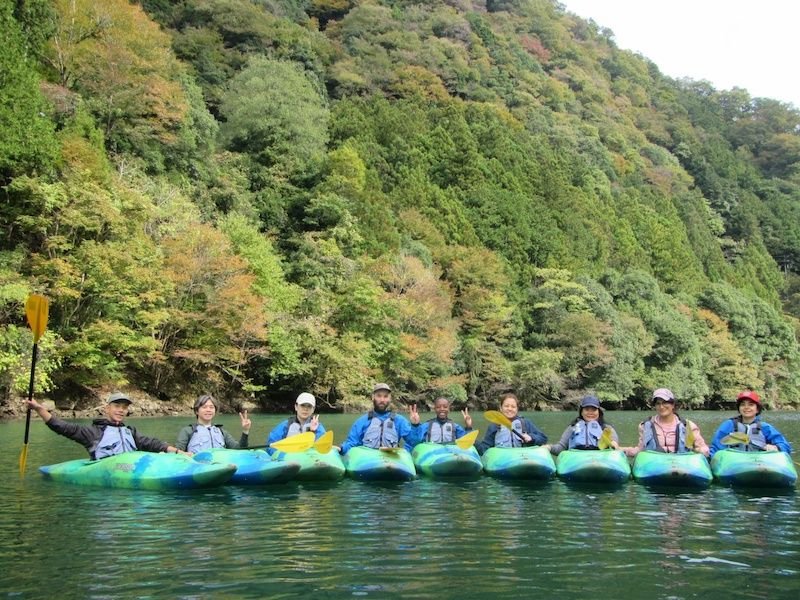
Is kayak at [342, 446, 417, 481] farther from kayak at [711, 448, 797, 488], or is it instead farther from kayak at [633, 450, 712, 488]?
kayak at [711, 448, 797, 488]

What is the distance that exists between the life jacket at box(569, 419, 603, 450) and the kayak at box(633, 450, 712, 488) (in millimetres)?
774

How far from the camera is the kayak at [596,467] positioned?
9.28 m

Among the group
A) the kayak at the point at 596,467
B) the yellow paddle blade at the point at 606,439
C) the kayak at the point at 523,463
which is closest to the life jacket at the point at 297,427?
the kayak at the point at 523,463

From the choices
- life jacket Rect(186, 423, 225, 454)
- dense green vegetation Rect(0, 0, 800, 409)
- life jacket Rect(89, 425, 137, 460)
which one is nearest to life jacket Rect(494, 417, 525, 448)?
life jacket Rect(186, 423, 225, 454)

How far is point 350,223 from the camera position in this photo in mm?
35438

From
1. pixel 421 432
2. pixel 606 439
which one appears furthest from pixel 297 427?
pixel 606 439

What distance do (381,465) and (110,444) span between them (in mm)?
3199

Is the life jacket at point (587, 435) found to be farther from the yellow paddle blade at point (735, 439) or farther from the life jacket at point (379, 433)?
the life jacket at point (379, 433)

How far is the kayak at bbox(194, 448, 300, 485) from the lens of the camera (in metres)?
8.91

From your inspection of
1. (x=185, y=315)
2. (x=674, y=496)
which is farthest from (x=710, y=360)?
(x=674, y=496)

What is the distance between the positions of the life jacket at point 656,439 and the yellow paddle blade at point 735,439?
1.61 feet

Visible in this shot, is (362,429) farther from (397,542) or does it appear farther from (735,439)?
(735,439)

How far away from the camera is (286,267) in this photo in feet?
106

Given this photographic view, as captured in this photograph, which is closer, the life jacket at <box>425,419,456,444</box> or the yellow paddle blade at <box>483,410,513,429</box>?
the yellow paddle blade at <box>483,410,513,429</box>
